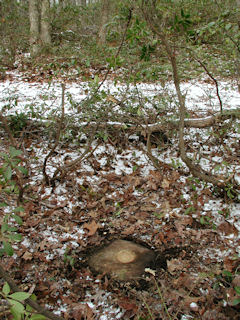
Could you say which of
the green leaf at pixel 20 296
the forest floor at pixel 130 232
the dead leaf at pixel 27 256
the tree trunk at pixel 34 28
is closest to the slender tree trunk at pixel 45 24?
the tree trunk at pixel 34 28

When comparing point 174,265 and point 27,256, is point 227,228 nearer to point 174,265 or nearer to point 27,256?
point 174,265

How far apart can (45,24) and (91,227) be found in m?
9.27

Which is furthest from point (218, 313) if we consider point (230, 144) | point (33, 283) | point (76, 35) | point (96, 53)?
point (76, 35)

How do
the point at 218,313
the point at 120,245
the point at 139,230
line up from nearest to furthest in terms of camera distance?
1. the point at 218,313
2. the point at 120,245
3. the point at 139,230

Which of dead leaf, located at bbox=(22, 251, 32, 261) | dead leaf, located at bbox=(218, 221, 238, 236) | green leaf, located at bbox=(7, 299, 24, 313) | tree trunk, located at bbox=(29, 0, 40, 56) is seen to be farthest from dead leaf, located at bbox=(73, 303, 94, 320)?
tree trunk, located at bbox=(29, 0, 40, 56)

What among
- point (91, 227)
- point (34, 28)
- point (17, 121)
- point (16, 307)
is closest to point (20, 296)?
point (16, 307)

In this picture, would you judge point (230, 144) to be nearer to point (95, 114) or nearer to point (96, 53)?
point (95, 114)

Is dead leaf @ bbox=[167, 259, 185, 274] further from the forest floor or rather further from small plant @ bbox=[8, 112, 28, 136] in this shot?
small plant @ bbox=[8, 112, 28, 136]

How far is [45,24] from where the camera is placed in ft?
33.3

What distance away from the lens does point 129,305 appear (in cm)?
244

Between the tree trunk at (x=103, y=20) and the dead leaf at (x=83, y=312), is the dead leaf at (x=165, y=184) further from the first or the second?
the tree trunk at (x=103, y=20)

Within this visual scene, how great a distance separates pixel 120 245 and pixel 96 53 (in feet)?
24.1

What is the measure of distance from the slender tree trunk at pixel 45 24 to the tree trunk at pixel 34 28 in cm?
25

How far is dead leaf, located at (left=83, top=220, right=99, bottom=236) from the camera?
11.0ft
